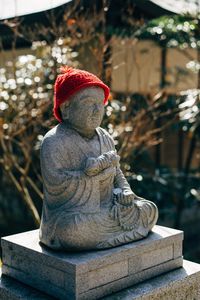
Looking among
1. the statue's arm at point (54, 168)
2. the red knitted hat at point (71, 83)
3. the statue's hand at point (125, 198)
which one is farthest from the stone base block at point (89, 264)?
the red knitted hat at point (71, 83)

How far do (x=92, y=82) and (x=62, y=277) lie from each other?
4.97 feet

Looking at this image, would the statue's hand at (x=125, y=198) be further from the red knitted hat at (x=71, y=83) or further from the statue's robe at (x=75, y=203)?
the red knitted hat at (x=71, y=83)

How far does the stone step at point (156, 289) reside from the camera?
3875mm

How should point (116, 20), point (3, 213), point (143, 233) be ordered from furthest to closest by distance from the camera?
point (3, 213) < point (116, 20) < point (143, 233)

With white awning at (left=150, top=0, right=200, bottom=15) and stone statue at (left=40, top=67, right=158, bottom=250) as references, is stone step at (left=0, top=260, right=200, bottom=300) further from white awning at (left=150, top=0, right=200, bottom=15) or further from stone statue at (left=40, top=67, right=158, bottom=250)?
white awning at (left=150, top=0, right=200, bottom=15)

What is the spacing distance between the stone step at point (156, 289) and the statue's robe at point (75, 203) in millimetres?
385

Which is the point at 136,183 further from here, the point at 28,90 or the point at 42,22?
the point at 42,22

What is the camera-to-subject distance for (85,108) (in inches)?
157

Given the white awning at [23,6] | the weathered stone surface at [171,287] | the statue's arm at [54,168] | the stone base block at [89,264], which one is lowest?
the weathered stone surface at [171,287]

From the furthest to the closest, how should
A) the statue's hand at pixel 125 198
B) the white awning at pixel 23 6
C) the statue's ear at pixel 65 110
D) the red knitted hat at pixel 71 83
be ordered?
the white awning at pixel 23 6
the statue's hand at pixel 125 198
the statue's ear at pixel 65 110
the red knitted hat at pixel 71 83

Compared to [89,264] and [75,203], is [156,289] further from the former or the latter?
[75,203]

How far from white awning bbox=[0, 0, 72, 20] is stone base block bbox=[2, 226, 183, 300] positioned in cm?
364

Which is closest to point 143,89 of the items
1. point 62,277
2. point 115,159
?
→ point 115,159

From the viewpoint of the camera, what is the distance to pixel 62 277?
375cm
